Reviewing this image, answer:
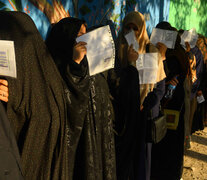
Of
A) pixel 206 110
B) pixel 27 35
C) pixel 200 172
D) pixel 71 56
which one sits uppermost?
pixel 27 35

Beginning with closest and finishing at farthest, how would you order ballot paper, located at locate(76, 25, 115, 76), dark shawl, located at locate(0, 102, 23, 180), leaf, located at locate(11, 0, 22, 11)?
dark shawl, located at locate(0, 102, 23, 180)
ballot paper, located at locate(76, 25, 115, 76)
leaf, located at locate(11, 0, 22, 11)

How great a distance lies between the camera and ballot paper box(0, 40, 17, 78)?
1.11 m

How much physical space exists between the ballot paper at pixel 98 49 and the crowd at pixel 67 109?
45 millimetres

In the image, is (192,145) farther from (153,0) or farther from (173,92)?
(153,0)

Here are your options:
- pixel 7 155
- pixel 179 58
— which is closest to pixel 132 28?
pixel 179 58

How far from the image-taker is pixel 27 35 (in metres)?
1.33

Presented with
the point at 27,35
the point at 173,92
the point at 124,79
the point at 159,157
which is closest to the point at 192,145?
the point at 159,157

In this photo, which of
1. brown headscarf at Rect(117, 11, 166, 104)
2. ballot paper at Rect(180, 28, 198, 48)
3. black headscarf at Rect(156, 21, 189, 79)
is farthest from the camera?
ballot paper at Rect(180, 28, 198, 48)

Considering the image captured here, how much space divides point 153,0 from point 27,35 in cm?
351

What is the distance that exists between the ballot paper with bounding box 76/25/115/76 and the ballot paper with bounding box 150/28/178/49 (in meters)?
1.23

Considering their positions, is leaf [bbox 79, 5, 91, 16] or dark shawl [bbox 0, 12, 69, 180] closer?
dark shawl [bbox 0, 12, 69, 180]

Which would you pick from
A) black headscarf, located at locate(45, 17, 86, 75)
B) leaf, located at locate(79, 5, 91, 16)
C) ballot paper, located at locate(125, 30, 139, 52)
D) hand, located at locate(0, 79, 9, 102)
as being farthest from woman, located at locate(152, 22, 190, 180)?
hand, located at locate(0, 79, 9, 102)

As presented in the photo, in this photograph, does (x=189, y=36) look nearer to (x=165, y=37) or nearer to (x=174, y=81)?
(x=174, y=81)

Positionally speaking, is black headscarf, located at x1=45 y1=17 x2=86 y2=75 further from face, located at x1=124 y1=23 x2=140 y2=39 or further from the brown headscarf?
face, located at x1=124 y1=23 x2=140 y2=39
